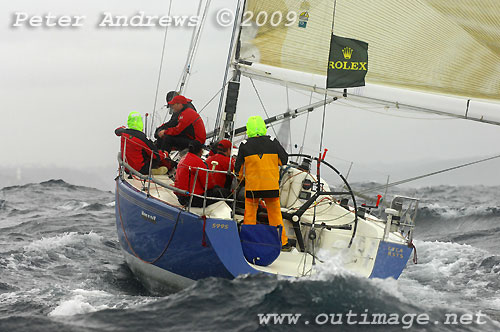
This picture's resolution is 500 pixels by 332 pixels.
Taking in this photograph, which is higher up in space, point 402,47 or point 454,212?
point 402,47

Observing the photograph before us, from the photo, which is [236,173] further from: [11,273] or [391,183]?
[11,273]

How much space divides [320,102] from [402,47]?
131 cm

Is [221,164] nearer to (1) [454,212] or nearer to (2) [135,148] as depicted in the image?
(2) [135,148]

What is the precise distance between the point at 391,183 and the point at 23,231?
20.4 feet

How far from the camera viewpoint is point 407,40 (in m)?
6.91

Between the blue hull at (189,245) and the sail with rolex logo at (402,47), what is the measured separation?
1.94 m

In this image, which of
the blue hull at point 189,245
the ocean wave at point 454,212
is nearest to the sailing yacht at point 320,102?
the blue hull at point 189,245

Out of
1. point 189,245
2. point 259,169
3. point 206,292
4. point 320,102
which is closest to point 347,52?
point 320,102

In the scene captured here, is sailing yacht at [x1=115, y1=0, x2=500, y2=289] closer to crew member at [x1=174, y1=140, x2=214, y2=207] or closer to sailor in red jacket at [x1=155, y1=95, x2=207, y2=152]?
crew member at [x1=174, y1=140, x2=214, y2=207]

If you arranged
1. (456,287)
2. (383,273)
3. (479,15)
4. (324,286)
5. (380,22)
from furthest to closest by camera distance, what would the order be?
1. (456,287)
2. (380,22)
3. (479,15)
4. (383,273)
5. (324,286)

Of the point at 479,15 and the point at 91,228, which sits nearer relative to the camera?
the point at 479,15

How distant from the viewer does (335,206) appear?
7234 millimetres

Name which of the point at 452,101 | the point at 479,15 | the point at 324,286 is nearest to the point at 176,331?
the point at 324,286

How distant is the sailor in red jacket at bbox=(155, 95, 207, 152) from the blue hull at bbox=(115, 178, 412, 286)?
1.29 meters
